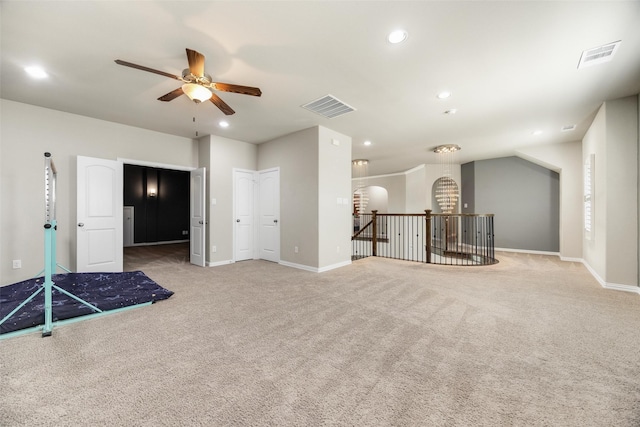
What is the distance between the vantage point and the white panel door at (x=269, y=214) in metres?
5.74

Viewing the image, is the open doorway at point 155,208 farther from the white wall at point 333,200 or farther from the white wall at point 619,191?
the white wall at point 619,191

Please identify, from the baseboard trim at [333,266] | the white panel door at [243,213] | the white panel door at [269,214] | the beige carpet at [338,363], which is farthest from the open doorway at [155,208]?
the beige carpet at [338,363]

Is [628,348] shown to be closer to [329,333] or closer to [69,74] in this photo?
[329,333]

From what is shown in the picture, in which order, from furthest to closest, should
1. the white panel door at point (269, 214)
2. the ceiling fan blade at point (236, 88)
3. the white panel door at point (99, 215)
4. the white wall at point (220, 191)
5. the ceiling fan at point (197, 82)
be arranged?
the white panel door at point (269, 214)
the white wall at point (220, 191)
the white panel door at point (99, 215)
the ceiling fan blade at point (236, 88)
the ceiling fan at point (197, 82)

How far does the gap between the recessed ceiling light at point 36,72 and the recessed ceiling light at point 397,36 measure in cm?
398

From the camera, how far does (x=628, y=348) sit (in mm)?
2125

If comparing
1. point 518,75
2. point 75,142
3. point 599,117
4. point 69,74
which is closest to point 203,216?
point 75,142

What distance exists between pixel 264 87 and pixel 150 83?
147 centimetres

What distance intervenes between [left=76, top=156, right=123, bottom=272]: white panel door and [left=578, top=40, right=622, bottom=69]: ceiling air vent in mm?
7014

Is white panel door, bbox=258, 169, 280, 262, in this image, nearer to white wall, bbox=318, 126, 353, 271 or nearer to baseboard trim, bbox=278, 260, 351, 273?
baseboard trim, bbox=278, 260, 351, 273

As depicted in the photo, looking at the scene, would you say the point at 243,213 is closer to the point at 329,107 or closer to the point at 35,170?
the point at 329,107

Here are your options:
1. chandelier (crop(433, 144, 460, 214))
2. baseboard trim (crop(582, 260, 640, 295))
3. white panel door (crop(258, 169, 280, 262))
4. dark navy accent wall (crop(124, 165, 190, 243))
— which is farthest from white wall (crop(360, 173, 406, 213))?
dark navy accent wall (crop(124, 165, 190, 243))

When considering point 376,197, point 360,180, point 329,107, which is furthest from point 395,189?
point 329,107

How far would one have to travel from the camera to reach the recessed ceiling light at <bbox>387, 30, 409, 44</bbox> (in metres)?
2.37
